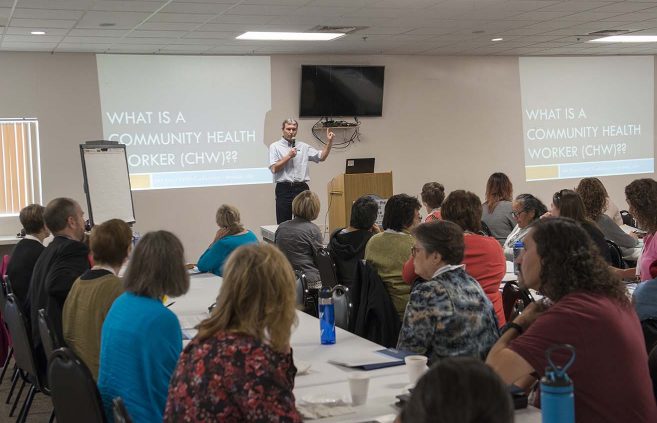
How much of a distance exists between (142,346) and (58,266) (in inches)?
72.6

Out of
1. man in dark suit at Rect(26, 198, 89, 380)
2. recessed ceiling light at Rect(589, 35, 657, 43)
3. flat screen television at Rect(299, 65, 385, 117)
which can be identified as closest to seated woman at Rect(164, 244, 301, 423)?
man in dark suit at Rect(26, 198, 89, 380)

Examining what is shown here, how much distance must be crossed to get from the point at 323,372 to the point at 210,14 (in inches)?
230

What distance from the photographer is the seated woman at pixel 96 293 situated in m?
3.63

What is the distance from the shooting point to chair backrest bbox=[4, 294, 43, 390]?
4371mm

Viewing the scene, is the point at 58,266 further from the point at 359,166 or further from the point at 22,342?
the point at 359,166

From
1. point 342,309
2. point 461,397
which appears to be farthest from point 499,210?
point 461,397

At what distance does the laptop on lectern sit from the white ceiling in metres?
1.61

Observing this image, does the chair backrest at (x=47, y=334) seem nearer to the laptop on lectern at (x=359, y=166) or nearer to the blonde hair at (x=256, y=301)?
the blonde hair at (x=256, y=301)

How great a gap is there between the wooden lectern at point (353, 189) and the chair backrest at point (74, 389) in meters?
7.56

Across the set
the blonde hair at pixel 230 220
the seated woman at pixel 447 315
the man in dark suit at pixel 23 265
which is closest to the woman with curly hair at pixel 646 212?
the seated woman at pixel 447 315

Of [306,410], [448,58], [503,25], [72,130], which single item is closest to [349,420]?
[306,410]

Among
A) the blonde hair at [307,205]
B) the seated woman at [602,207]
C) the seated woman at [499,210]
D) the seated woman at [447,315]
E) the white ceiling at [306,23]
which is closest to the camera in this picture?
the seated woman at [447,315]

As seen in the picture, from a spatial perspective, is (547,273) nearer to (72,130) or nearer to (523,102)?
(72,130)

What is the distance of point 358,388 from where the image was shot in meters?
2.75
